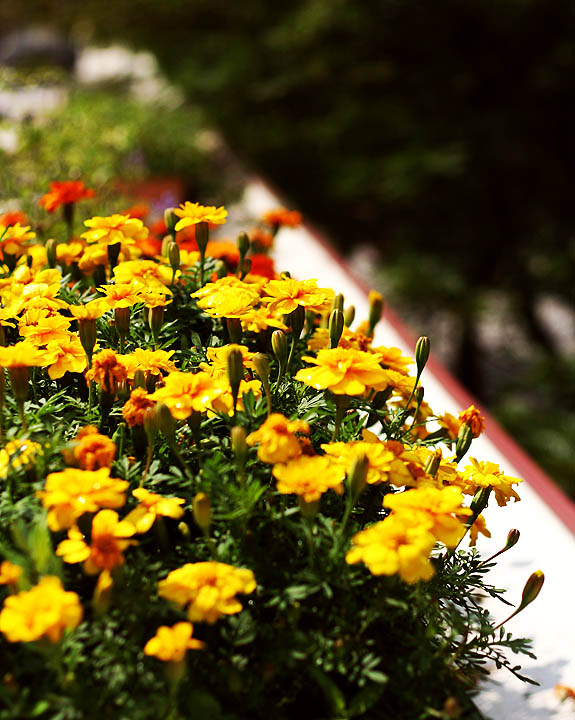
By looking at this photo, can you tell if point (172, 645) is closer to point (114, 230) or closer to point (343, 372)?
point (343, 372)

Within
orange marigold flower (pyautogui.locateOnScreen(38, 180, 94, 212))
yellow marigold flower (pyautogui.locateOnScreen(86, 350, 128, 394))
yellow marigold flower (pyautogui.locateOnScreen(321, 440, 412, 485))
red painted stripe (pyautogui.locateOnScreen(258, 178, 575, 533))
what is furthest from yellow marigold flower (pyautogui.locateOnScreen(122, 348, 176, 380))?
red painted stripe (pyautogui.locateOnScreen(258, 178, 575, 533))

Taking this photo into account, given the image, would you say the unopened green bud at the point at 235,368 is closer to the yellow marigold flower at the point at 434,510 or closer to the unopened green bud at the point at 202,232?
the yellow marigold flower at the point at 434,510

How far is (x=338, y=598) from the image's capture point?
0.94 m

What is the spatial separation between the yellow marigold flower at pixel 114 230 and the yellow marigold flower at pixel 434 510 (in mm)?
738

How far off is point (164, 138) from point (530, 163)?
2325 millimetres

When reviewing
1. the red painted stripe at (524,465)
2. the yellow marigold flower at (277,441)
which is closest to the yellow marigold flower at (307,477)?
the yellow marigold flower at (277,441)

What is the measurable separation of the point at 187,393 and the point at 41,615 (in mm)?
336

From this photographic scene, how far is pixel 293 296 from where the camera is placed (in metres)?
1.17

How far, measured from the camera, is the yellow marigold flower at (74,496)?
0.81 meters

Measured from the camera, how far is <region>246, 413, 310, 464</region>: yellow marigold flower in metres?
0.89

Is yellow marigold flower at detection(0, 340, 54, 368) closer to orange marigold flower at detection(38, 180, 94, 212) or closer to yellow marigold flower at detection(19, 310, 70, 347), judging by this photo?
yellow marigold flower at detection(19, 310, 70, 347)

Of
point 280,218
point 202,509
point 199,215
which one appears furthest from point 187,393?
point 280,218

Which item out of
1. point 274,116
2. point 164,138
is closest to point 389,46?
point 274,116

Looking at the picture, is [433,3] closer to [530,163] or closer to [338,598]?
[530,163]
